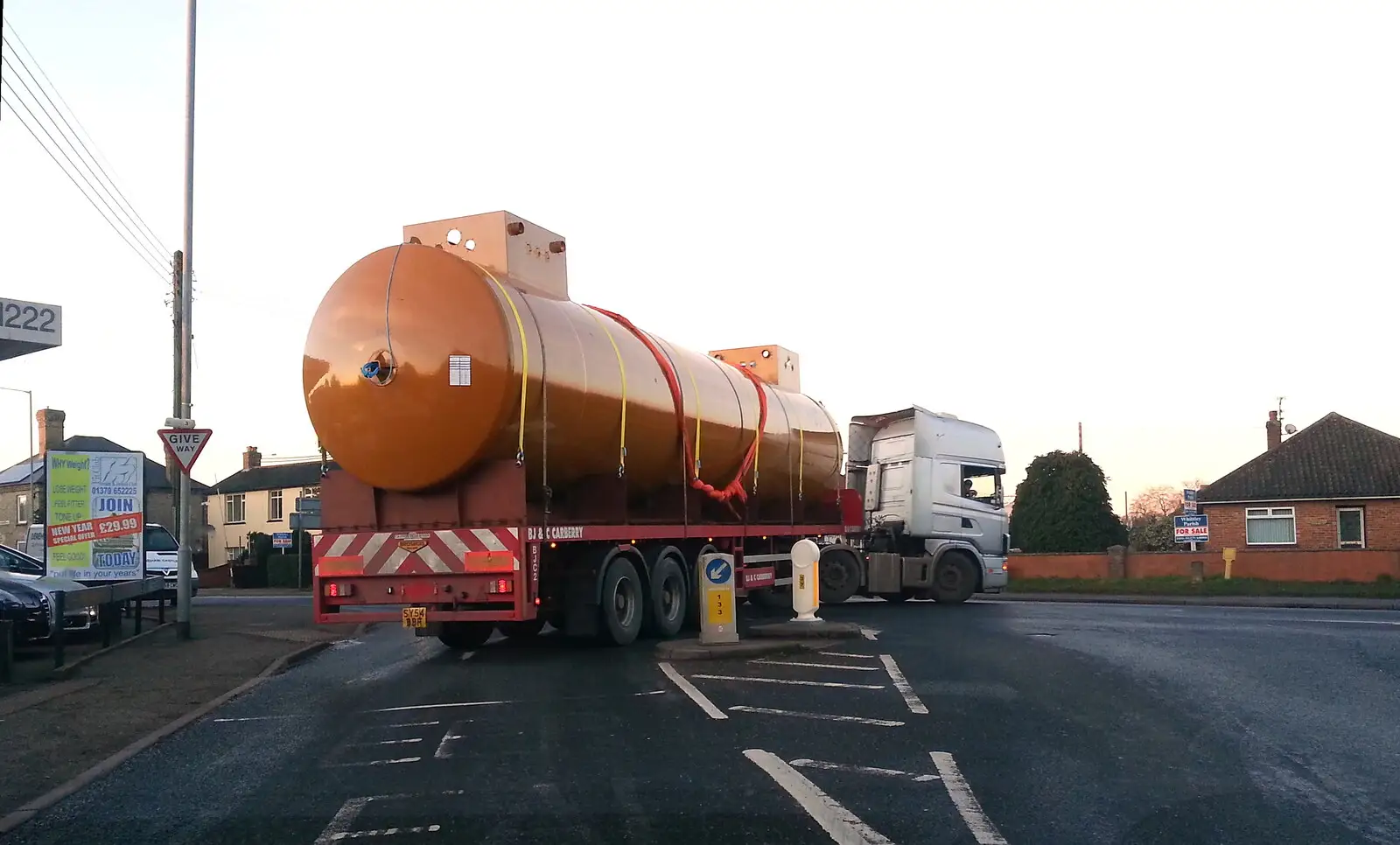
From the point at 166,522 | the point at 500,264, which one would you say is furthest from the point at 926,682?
the point at 166,522

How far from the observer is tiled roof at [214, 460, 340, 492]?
232ft

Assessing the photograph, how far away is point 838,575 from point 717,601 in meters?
9.01

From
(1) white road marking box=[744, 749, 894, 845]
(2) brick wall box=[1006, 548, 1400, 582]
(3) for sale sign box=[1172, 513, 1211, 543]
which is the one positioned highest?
(3) for sale sign box=[1172, 513, 1211, 543]

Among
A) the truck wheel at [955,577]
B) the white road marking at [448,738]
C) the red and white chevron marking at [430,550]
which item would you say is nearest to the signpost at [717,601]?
the red and white chevron marking at [430,550]

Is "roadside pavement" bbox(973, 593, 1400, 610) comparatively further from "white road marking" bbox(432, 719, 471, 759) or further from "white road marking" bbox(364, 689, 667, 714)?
"white road marking" bbox(432, 719, 471, 759)

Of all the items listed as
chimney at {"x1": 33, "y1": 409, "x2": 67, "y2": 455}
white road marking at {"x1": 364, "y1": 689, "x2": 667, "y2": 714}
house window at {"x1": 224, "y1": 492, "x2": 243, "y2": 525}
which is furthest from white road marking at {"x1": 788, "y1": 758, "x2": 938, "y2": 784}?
house window at {"x1": 224, "y1": 492, "x2": 243, "y2": 525}

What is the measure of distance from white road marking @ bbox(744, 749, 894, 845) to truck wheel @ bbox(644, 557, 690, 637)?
729 cm

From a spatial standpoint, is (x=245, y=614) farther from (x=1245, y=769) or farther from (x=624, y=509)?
(x=1245, y=769)

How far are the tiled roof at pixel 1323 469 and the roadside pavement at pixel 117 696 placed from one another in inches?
1306

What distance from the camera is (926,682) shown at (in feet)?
34.3

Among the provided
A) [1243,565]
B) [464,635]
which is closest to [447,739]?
[464,635]

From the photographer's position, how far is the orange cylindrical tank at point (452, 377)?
12.0 m

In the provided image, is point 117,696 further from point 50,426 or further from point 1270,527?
point 50,426

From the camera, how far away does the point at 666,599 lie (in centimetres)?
1512
